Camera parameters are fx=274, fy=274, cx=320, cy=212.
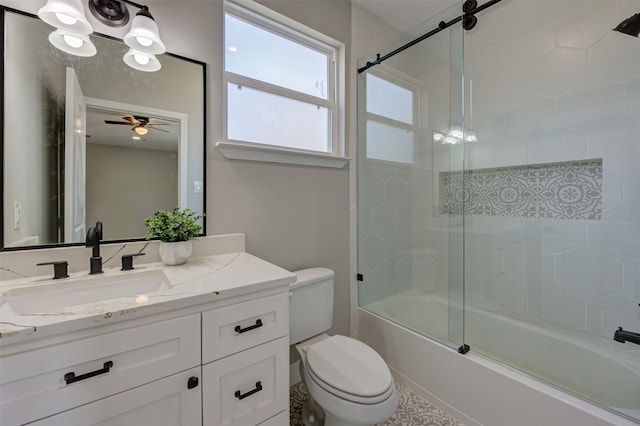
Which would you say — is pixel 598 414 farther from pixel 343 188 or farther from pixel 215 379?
pixel 343 188

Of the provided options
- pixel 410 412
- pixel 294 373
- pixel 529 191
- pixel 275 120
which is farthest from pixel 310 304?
pixel 529 191

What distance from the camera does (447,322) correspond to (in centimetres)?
167

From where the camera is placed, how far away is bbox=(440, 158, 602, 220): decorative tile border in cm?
159

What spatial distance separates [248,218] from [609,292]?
2.04 metres

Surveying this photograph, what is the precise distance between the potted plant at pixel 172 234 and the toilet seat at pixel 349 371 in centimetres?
74

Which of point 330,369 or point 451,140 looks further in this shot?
point 451,140

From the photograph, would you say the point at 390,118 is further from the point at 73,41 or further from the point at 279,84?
the point at 73,41

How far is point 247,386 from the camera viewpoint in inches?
36.3

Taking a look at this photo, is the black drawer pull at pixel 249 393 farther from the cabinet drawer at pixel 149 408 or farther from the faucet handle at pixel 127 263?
the faucet handle at pixel 127 263

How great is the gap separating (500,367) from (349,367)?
29.2 inches

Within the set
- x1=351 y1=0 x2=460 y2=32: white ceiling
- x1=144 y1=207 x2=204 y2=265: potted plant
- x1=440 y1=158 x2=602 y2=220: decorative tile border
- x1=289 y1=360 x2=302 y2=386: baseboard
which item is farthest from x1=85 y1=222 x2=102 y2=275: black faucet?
x1=351 y1=0 x2=460 y2=32: white ceiling

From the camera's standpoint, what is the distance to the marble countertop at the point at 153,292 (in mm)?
618

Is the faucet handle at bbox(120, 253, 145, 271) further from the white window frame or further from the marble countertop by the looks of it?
the white window frame

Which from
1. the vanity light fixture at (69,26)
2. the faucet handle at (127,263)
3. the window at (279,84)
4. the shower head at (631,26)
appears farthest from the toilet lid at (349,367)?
the shower head at (631,26)
